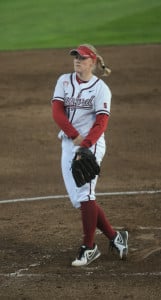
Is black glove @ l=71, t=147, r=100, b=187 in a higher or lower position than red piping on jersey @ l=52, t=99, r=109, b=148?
lower

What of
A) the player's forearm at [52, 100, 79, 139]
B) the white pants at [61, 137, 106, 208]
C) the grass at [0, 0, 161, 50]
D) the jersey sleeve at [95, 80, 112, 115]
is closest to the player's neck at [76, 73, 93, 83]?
the jersey sleeve at [95, 80, 112, 115]

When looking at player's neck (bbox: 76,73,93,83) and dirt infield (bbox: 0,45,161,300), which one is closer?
dirt infield (bbox: 0,45,161,300)

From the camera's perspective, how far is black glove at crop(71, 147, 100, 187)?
685cm

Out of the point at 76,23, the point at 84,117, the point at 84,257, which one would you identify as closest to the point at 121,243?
the point at 84,257

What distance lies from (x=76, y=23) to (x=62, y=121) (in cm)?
1362

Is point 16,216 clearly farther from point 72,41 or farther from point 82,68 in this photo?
point 72,41

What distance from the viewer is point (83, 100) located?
7.04 m

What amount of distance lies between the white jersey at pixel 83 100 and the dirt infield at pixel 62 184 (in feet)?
4.18

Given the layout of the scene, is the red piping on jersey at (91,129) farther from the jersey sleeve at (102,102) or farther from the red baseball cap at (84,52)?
the red baseball cap at (84,52)

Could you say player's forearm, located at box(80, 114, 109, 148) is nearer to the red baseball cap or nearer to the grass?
the red baseball cap

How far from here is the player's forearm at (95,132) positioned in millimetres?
6914

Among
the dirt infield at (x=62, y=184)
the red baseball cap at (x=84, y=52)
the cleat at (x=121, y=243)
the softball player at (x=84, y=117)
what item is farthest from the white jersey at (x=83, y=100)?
the dirt infield at (x=62, y=184)

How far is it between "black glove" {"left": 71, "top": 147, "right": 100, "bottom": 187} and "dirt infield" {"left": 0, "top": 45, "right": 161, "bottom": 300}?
0.81 meters

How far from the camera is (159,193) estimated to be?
932 centimetres
